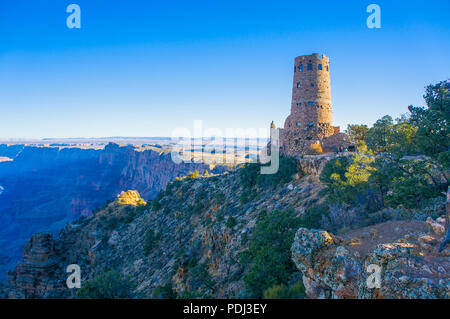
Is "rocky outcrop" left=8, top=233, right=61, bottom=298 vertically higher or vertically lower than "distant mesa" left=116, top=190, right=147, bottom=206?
lower

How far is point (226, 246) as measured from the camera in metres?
23.8

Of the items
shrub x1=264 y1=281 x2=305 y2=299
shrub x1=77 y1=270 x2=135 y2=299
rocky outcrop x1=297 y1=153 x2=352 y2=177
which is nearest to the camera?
shrub x1=264 y1=281 x2=305 y2=299

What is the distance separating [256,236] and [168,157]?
10744 cm

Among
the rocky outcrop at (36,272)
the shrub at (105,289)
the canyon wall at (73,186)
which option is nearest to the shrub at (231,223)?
the shrub at (105,289)

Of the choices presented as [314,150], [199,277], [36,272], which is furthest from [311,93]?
[36,272]

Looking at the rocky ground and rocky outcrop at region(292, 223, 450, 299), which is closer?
rocky outcrop at region(292, 223, 450, 299)

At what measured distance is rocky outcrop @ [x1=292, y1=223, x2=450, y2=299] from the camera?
27.7ft

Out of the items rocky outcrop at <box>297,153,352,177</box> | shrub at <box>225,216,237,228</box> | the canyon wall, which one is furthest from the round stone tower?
the canyon wall

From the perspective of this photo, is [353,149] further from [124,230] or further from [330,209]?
[124,230]

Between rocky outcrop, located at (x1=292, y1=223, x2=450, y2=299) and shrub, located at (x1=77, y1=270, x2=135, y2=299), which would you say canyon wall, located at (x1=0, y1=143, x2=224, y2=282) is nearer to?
shrub, located at (x1=77, y1=270, x2=135, y2=299)

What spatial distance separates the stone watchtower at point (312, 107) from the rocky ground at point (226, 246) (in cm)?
424

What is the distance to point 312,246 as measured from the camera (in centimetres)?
1167

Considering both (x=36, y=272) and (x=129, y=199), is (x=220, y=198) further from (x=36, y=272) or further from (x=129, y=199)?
(x=129, y=199)
